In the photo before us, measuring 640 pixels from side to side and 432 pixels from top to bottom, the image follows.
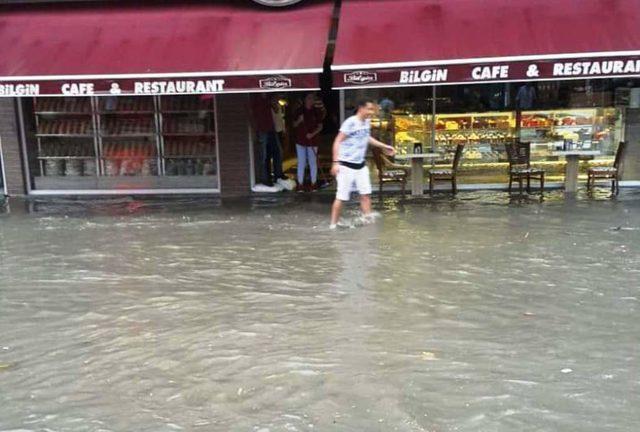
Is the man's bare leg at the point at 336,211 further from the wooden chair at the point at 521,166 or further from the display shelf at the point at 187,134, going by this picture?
the display shelf at the point at 187,134

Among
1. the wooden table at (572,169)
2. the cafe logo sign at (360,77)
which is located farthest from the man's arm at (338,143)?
the wooden table at (572,169)

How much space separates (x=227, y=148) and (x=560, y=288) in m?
7.03

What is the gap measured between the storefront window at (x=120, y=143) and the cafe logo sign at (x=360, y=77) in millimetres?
3578

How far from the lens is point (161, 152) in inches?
496

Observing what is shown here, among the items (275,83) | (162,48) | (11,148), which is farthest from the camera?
(11,148)

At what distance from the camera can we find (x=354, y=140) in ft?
28.0

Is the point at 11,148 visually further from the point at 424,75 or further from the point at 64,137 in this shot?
the point at 424,75

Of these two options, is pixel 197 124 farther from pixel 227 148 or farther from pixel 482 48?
pixel 482 48

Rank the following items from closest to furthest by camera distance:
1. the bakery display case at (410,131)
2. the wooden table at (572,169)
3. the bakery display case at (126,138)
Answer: the wooden table at (572,169), the bakery display case at (410,131), the bakery display case at (126,138)

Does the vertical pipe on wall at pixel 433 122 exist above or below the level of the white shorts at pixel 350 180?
above

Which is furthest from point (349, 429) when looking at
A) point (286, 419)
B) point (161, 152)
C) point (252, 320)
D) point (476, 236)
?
point (161, 152)

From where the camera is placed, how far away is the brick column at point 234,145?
38.1ft

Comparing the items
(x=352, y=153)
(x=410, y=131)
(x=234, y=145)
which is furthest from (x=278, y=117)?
(x=352, y=153)

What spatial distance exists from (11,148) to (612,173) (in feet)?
34.4
